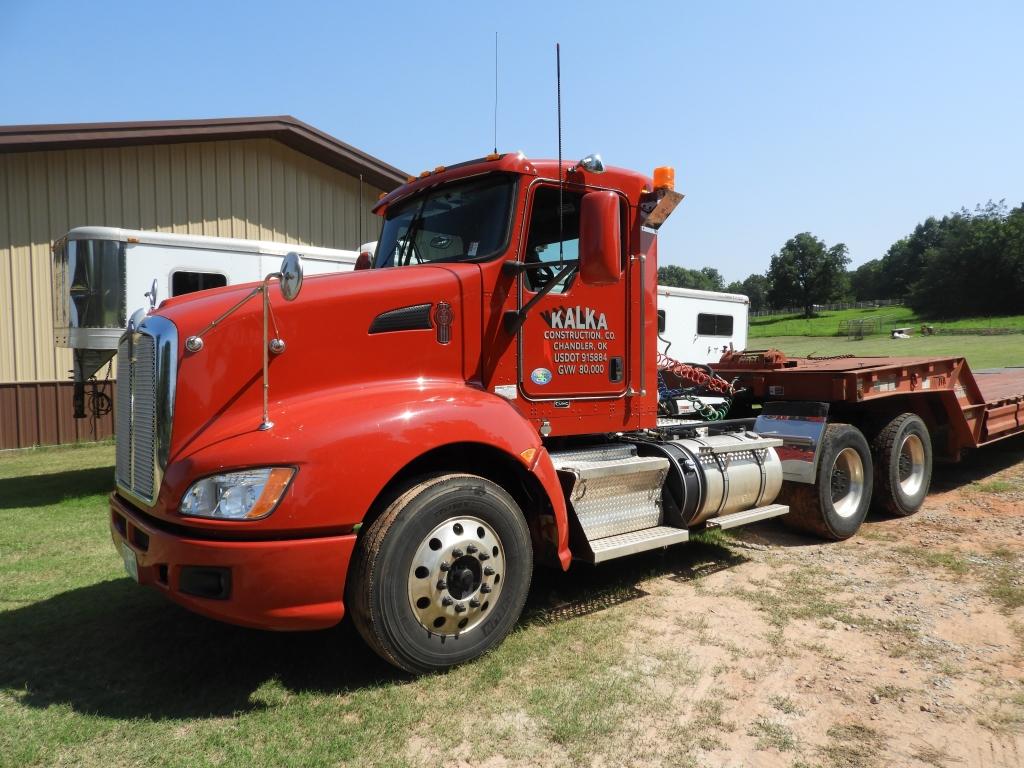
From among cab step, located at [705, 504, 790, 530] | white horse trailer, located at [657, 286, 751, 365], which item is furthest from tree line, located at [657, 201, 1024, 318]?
cab step, located at [705, 504, 790, 530]

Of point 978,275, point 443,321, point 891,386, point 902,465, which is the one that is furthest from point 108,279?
point 978,275

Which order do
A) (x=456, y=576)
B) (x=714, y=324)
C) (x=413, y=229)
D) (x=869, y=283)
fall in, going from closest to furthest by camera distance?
1. (x=456, y=576)
2. (x=413, y=229)
3. (x=714, y=324)
4. (x=869, y=283)

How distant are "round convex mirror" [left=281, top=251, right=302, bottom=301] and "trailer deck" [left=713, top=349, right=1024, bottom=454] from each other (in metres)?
4.74

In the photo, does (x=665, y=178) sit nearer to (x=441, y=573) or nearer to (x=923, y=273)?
(x=441, y=573)

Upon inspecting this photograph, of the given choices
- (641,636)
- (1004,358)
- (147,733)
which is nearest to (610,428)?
(641,636)

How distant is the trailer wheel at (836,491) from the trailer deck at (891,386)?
387mm

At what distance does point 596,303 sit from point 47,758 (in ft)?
→ 11.7

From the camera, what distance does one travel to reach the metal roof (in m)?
12.0

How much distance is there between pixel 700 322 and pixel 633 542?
1243 cm

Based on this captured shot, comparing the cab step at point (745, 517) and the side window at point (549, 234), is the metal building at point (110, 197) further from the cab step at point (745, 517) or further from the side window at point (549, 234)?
the cab step at point (745, 517)

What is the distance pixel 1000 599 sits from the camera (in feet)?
14.7

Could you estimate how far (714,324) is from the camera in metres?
16.3

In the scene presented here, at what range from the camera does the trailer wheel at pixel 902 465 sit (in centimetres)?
657


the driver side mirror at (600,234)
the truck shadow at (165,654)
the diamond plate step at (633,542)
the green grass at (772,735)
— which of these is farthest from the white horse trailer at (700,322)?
the green grass at (772,735)
